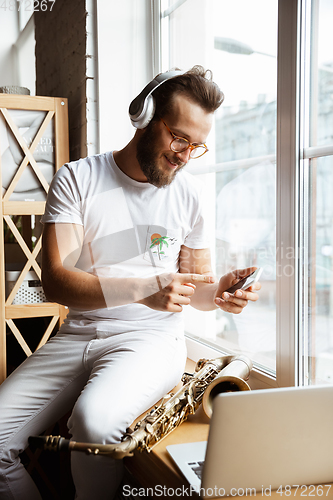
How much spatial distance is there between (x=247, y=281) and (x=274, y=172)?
1.40 feet

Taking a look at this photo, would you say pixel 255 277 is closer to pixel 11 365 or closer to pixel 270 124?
pixel 270 124

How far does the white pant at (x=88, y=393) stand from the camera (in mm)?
A: 1158

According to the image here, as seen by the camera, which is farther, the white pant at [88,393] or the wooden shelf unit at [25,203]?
the wooden shelf unit at [25,203]

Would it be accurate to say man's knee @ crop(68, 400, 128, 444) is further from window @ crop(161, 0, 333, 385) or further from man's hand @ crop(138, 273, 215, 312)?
window @ crop(161, 0, 333, 385)

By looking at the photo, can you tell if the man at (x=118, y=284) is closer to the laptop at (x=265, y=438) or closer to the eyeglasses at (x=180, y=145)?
the eyeglasses at (x=180, y=145)

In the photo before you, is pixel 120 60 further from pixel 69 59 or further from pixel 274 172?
pixel 274 172

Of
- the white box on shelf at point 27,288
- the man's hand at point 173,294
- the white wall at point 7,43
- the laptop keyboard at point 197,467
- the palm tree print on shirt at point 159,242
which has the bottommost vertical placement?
the laptop keyboard at point 197,467

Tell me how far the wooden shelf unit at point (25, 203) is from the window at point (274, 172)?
2.37ft

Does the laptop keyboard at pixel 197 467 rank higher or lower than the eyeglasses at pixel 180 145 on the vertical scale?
lower

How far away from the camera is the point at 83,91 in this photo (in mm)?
2174

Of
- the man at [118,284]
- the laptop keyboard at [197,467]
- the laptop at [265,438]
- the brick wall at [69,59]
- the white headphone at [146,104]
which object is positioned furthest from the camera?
the brick wall at [69,59]

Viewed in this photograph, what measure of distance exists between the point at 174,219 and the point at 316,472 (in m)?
0.92

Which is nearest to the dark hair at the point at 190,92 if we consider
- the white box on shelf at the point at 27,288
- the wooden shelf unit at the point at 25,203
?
the wooden shelf unit at the point at 25,203

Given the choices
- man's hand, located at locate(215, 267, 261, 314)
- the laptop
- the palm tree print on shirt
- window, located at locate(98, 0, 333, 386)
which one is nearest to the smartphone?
A: man's hand, located at locate(215, 267, 261, 314)
